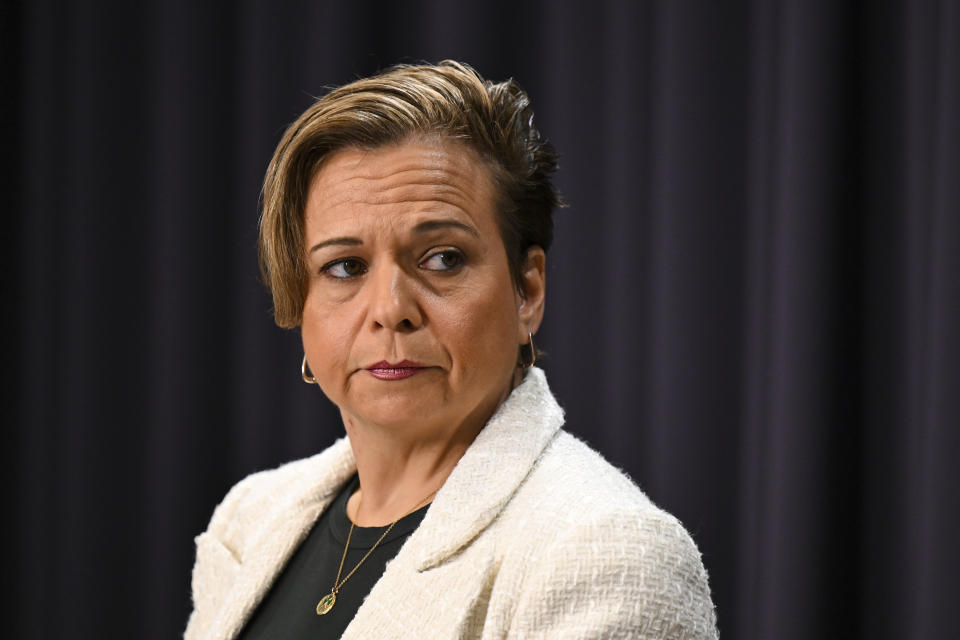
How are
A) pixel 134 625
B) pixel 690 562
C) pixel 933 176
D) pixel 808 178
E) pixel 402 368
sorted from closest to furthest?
1. pixel 690 562
2. pixel 402 368
3. pixel 933 176
4. pixel 808 178
5. pixel 134 625

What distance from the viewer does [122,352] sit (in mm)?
2234

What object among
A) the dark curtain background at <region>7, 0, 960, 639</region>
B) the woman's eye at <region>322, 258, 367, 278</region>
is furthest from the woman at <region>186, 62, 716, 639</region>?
the dark curtain background at <region>7, 0, 960, 639</region>

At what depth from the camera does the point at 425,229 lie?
113 centimetres

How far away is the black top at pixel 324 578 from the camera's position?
1.17 meters

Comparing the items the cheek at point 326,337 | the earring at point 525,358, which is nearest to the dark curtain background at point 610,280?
the earring at point 525,358

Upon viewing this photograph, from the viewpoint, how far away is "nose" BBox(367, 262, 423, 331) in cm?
111

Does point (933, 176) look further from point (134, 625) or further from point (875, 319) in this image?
point (134, 625)

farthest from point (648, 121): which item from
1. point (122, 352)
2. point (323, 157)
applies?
point (122, 352)

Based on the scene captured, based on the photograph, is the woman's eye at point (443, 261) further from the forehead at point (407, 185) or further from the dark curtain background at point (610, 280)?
the dark curtain background at point (610, 280)

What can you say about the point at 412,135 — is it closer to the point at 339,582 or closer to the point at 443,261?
the point at 443,261

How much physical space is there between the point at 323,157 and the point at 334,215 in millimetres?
77

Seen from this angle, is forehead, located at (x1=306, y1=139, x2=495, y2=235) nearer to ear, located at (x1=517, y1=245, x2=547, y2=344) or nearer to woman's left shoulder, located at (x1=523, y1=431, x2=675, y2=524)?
ear, located at (x1=517, y1=245, x2=547, y2=344)

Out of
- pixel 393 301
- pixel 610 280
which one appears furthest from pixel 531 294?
pixel 610 280

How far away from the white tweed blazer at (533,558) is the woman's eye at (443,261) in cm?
17
